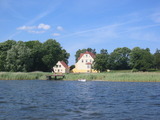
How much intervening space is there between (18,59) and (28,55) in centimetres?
340

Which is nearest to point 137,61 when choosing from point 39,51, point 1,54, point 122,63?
point 122,63

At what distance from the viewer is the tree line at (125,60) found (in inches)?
3004

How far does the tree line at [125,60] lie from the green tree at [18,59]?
73.0 feet

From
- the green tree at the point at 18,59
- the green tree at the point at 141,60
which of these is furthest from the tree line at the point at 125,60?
the green tree at the point at 18,59

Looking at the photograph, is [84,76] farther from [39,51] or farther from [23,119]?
[23,119]

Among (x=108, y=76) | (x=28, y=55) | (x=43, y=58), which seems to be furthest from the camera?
(x=43, y=58)

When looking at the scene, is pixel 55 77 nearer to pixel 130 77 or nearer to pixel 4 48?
pixel 130 77

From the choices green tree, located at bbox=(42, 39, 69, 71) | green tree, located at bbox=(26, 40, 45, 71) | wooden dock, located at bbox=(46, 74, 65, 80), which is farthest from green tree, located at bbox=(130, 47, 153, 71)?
wooden dock, located at bbox=(46, 74, 65, 80)

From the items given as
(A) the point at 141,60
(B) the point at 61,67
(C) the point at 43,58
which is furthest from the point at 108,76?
(B) the point at 61,67

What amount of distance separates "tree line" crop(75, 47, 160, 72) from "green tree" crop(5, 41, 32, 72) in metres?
22.2

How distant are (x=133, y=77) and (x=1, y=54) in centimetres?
4709

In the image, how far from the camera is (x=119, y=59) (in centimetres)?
10331

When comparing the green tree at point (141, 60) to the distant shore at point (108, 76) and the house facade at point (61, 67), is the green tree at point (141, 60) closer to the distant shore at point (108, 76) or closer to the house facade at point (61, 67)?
the house facade at point (61, 67)

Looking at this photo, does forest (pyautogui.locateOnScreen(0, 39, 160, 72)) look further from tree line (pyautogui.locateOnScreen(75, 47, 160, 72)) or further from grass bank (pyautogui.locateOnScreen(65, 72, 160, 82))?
grass bank (pyautogui.locateOnScreen(65, 72, 160, 82))
